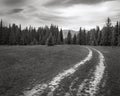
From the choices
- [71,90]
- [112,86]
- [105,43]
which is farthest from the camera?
[105,43]

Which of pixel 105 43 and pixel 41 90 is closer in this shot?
pixel 41 90

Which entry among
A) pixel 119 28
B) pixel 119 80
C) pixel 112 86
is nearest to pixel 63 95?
pixel 112 86

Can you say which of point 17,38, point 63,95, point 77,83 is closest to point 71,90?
point 63,95

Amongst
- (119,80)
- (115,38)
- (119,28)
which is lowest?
(119,80)

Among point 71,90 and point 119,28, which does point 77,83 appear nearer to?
point 71,90

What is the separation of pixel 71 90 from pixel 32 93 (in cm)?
200

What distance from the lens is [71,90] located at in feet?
21.4

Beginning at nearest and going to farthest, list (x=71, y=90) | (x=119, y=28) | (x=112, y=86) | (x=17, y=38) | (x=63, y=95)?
(x=63, y=95)
(x=71, y=90)
(x=112, y=86)
(x=119, y=28)
(x=17, y=38)

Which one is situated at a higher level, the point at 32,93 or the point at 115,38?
the point at 115,38

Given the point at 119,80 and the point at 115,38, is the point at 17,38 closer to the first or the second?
the point at 115,38

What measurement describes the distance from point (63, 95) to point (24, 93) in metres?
1.97

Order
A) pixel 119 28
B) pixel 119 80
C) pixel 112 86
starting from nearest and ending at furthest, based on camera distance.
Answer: pixel 112 86 → pixel 119 80 → pixel 119 28

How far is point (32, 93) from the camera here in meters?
6.19

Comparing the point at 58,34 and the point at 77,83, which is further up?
the point at 58,34
